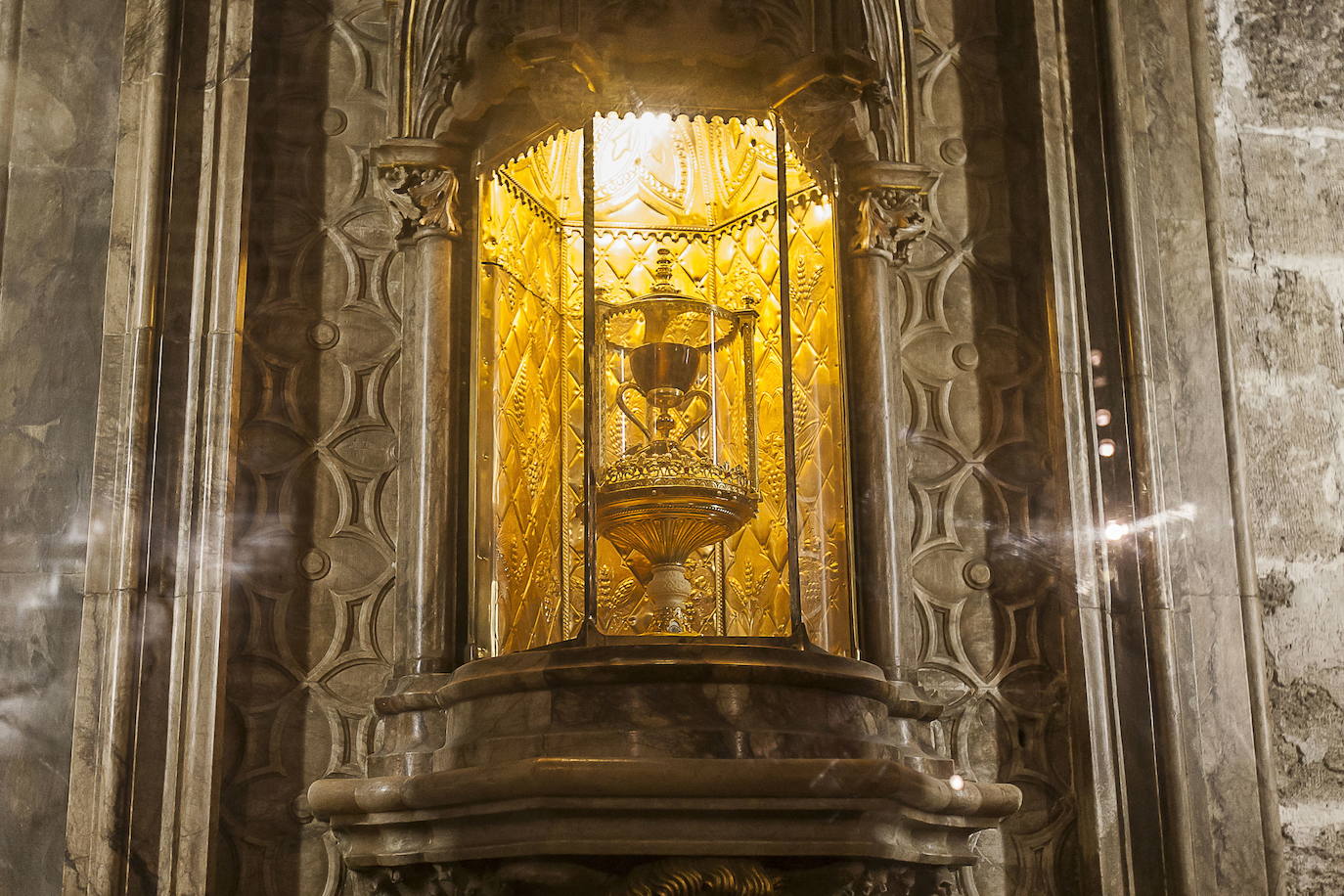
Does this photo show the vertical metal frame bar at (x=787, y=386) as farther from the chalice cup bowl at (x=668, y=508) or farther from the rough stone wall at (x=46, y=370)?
the rough stone wall at (x=46, y=370)

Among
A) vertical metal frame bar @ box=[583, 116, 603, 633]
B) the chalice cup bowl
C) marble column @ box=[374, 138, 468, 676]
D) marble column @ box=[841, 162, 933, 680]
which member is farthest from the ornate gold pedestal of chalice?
marble column @ box=[374, 138, 468, 676]

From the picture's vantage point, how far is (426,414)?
11.2 feet

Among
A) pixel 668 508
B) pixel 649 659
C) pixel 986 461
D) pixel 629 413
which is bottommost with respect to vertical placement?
pixel 649 659

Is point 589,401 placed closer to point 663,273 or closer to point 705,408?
point 705,408

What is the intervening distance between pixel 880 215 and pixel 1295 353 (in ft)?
3.41

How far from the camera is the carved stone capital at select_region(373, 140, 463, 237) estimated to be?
349 centimetres

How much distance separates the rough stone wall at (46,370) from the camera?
3.36m

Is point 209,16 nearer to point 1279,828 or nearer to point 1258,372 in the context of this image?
point 1258,372

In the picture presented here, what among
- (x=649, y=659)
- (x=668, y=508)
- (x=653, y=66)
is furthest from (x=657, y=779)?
(x=653, y=66)

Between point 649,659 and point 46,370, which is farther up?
point 46,370

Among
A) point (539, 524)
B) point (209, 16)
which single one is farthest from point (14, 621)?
point (209, 16)

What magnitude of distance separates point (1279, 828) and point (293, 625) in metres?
2.08

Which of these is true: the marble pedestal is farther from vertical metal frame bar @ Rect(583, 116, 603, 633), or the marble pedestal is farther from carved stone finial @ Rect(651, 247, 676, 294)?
carved stone finial @ Rect(651, 247, 676, 294)

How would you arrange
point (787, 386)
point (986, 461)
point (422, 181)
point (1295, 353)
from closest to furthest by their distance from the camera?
point (787, 386) → point (422, 181) → point (986, 461) → point (1295, 353)
